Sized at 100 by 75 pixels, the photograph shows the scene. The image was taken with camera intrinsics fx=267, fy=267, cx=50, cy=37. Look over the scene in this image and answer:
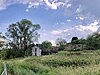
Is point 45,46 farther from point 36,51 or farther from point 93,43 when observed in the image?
point 93,43

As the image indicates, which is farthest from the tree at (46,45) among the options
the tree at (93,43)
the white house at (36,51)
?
the tree at (93,43)

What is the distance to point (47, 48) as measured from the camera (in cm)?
5762

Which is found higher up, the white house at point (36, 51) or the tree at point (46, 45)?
the tree at point (46, 45)

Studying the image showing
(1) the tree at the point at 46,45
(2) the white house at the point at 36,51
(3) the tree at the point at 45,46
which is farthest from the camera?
(1) the tree at the point at 46,45

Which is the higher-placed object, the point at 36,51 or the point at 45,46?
the point at 45,46

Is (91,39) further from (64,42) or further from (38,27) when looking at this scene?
(64,42)

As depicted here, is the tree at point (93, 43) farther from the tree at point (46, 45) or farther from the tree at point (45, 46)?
the tree at point (46, 45)

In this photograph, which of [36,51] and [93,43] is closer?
[93,43]

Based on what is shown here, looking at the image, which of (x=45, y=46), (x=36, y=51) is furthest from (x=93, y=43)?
(x=45, y=46)

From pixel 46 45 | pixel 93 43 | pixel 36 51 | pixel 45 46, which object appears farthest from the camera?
pixel 46 45

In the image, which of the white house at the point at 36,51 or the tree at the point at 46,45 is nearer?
the white house at the point at 36,51

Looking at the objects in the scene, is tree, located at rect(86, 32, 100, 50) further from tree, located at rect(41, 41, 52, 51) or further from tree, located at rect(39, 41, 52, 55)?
tree, located at rect(41, 41, 52, 51)

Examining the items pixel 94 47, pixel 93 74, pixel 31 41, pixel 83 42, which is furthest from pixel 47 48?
pixel 93 74

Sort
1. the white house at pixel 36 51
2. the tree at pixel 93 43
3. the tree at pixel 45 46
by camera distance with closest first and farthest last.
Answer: the tree at pixel 93 43 < the white house at pixel 36 51 < the tree at pixel 45 46
